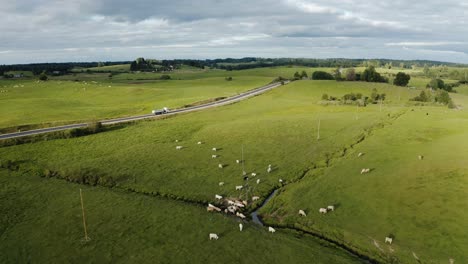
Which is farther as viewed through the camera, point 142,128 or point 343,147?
point 142,128

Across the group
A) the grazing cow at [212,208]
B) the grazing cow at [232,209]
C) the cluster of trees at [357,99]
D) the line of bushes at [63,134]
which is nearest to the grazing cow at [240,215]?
the grazing cow at [232,209]

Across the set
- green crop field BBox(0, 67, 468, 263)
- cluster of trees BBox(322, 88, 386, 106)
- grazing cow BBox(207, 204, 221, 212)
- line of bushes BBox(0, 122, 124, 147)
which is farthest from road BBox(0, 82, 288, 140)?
grazing cow BBox(207, 204, 221, 212)

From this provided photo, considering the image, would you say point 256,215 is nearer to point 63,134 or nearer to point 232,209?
point 232,209

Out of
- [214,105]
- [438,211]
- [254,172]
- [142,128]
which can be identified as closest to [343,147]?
[254,172]

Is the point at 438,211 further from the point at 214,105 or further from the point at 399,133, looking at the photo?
the point at 214,105

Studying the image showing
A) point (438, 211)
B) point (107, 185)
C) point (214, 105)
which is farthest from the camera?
point (214, 105)

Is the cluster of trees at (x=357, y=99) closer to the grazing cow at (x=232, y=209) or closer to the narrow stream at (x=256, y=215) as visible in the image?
the narrow stream at (x=256, y=215)

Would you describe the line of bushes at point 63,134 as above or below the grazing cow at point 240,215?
above

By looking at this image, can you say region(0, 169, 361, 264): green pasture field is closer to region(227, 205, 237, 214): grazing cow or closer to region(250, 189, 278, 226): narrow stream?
region(250, 189, 278, 226): narrow stream

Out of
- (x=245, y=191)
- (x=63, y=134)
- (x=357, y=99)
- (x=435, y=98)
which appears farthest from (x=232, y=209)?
(x=435, y=98)
